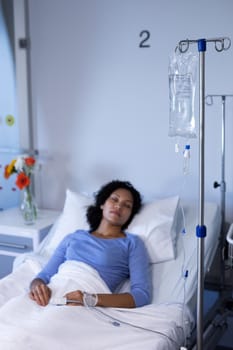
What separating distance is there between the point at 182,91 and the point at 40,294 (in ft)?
3.29

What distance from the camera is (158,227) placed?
2.32 meters

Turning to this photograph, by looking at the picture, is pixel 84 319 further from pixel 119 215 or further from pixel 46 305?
pixel 119 215

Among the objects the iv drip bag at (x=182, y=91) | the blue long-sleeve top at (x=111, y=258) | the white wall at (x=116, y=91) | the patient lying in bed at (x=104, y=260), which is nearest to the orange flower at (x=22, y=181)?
the white wall at (x=116, y=91)

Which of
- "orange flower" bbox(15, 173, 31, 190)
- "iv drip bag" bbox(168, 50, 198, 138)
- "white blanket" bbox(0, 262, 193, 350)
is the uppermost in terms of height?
"iv drip bag" bbox(168, 50, 198, 138)

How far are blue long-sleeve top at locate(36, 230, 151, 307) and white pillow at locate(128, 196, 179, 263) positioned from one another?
69 mm

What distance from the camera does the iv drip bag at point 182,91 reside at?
1761 mm

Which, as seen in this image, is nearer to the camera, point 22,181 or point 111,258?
point 111,258

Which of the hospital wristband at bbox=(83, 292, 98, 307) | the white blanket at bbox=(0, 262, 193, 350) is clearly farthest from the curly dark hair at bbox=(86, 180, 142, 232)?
the hospital wristband at bbox=(83, 292, 98, 307)

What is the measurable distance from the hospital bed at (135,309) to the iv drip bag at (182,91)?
2.00ft

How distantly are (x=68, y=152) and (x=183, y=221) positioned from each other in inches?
38.9

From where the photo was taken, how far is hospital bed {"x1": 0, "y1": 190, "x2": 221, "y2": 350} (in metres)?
1.67

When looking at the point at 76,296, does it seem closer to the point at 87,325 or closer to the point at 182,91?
the point at 87,325

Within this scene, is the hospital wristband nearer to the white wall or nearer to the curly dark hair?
the curly dark hair

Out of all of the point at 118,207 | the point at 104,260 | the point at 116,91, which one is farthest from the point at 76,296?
the point at 116,91
